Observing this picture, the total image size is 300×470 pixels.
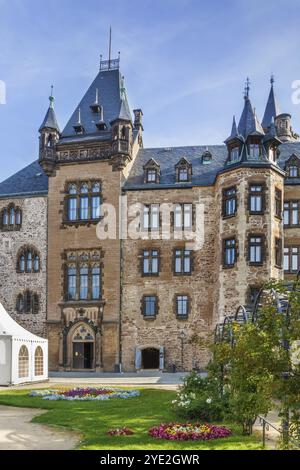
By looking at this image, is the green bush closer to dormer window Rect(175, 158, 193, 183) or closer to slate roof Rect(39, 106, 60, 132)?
dormer window Rect(175, 158, 193, 183)

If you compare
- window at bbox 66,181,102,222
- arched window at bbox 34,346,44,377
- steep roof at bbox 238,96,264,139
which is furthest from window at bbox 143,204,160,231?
arched window at bbox 34,346,44,377

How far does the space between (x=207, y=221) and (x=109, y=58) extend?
1640 cm

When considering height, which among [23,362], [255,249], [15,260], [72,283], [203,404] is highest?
[255,249]

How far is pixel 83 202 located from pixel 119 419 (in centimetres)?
2620

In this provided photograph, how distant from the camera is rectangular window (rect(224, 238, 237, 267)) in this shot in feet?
125

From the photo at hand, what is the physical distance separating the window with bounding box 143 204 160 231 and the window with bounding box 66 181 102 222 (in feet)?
9.99

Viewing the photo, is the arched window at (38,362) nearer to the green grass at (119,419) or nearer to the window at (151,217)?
the green grass at (119,419)

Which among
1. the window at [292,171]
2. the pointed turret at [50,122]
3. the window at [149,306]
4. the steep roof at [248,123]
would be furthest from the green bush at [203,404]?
the pointed turret at [50,122]

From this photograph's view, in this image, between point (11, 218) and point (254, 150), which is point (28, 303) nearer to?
point (11, 218)

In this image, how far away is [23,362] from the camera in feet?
105

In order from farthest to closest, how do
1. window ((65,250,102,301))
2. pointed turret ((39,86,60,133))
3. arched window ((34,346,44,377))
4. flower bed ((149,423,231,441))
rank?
pointed turret ((39,86,60,133)), window ((65,250,102,301)), arched window ((34,346,44,377)), flower bed ((149,423,231,441))

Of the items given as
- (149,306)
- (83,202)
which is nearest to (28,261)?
(83,202)

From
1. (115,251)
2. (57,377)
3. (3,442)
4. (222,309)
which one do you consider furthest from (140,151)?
(3,442)

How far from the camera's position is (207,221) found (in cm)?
4103
